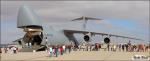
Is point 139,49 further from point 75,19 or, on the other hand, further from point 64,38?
point 75,19

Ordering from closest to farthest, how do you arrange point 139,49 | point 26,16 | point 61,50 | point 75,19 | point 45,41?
point 61,50 → point 26,16 → point 45,41 → point 139,49 → point 75,19

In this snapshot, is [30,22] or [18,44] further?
[18,44]

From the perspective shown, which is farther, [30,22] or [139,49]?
[139,49]

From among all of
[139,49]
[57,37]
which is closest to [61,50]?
[57,37]

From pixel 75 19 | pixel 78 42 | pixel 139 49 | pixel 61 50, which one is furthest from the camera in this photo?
pixel 75 19

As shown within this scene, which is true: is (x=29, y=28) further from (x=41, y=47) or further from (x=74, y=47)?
(x=74, y=47)

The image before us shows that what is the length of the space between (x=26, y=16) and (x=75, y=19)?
14.9 m

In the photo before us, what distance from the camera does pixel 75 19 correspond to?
47500 mm

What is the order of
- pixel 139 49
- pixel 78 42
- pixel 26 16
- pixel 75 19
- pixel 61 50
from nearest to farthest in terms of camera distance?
pixel 61 50
pixel 26 16
pixel 139 49
pixel 78 42
pixel 75 19

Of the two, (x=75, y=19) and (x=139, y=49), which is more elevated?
(x=75, y=19)

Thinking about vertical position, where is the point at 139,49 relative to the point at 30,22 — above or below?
below

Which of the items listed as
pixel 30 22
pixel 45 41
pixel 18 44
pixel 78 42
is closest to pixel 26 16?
pixel 30 22

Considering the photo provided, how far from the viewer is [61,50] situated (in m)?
30.8

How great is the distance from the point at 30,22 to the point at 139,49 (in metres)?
12.6
